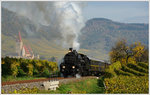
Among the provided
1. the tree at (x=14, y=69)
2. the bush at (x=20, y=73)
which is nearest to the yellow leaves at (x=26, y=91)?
the tree at (x=14, y=69)

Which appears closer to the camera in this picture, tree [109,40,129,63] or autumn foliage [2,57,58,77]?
autumn foliage [2,57,58,77]

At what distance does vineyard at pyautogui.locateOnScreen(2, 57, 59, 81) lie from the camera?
150 ft

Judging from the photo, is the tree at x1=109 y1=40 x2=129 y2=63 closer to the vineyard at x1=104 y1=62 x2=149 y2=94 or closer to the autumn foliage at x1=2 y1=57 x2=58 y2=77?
the vineyard at x1=104 y1=62 x2=149 y2=94

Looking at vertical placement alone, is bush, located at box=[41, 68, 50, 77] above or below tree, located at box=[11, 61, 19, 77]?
below

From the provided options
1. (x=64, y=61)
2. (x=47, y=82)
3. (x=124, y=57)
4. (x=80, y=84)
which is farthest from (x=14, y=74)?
(x=124, y=57)

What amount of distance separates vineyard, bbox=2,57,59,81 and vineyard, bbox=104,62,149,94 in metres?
14.0

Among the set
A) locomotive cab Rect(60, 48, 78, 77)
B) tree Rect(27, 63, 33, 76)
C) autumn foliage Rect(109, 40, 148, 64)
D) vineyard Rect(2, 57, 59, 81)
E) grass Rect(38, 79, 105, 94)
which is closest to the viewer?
grass Rect(38, 79, 105, 94)

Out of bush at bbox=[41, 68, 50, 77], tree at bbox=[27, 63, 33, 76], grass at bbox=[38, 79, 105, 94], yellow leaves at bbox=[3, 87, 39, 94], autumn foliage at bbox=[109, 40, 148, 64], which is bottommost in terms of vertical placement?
grass at bbox=[38, 79, 105, 94]

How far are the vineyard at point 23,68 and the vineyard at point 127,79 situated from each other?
13963mm

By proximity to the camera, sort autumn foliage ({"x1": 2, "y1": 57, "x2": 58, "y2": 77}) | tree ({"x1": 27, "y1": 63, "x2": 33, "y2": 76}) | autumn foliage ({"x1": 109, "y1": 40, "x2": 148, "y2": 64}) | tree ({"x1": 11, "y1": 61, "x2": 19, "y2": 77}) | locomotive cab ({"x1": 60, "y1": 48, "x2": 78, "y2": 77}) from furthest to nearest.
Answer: autumn foliage ({"x1": 109, "y1": 40, "x2": 148, "y2": 64})
tree ({"x1": 27, "y1": 63, "x2": 33, "y2": 76})
autumn foliage ({"x1": 2, "y1": 57, "x2": 58, "y2": 77})
tree ({"x1": 11, "y1": 61, "x2": 19, "y2": 77})
locomotive cab ({"x1": 60, "y1": 48, "x2": 78, "y2": 77})

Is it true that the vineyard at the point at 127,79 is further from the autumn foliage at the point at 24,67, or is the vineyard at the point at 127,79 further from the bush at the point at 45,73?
the autumn foliage at the point at 24,67

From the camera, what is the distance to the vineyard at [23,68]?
45781mm

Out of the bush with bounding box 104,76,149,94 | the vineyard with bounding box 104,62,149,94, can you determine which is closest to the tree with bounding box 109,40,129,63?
the vineyard with bounding box 104,62,149,94

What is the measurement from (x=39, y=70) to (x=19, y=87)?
105 ft
